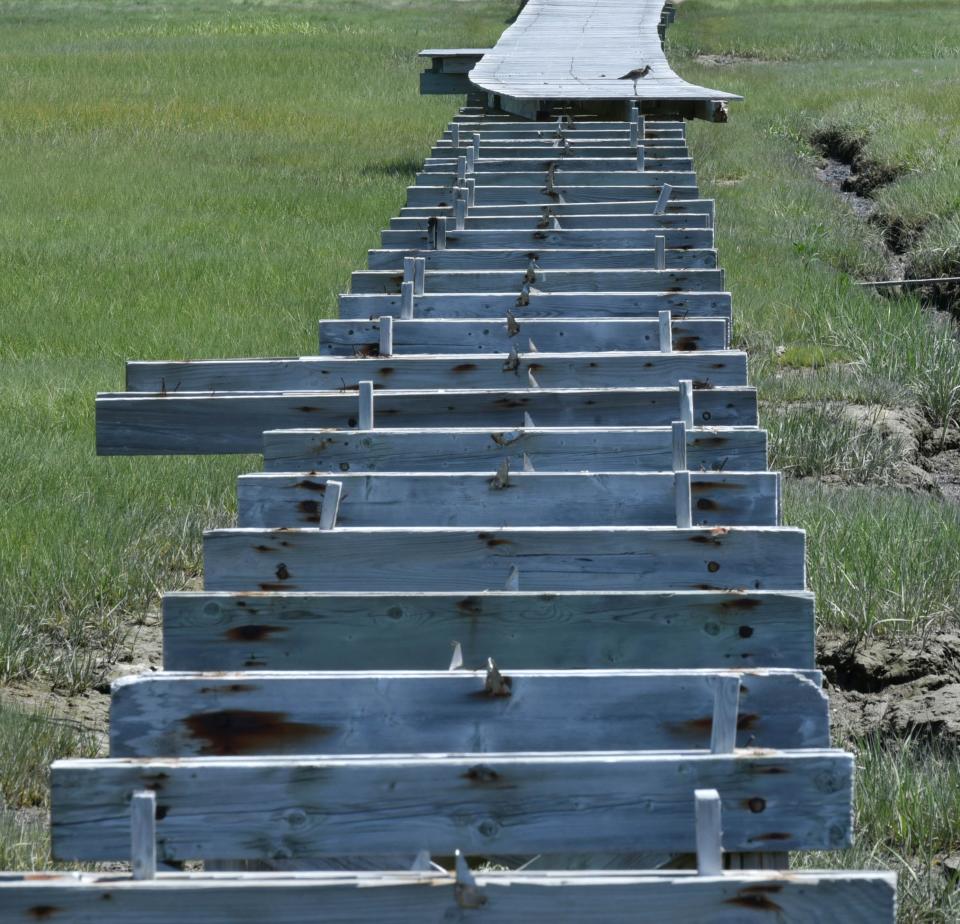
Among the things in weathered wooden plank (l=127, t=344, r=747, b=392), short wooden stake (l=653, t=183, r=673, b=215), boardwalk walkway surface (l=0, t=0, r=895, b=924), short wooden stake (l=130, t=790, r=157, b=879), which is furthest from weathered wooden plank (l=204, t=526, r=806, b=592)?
short wooden stake (l=653, t=183, r=673, b=215)

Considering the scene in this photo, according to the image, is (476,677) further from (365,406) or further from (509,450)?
(365,406)

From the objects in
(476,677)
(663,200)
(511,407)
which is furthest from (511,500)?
(663,200)

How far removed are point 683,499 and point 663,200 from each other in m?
5.32

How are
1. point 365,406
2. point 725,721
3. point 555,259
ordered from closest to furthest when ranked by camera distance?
point 725,721 → point 365,406 → point 555,259

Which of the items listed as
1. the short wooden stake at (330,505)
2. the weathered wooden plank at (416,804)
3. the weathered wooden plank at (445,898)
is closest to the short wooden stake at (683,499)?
the short wooden stake at (330,505)

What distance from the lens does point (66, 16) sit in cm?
4509

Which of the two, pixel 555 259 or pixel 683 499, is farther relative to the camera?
pixel 555 259

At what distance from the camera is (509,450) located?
17.2ft

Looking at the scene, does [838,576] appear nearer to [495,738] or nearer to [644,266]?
[644,266]

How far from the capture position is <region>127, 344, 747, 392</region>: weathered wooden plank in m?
6.27

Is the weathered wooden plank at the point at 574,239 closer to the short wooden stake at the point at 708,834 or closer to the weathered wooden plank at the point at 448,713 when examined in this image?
the weathered wooden plank at the point at 448,713

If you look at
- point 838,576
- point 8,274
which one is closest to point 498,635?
point 838,576

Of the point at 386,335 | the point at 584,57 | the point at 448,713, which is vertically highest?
the point at 584,57

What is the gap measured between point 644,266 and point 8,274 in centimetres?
746
